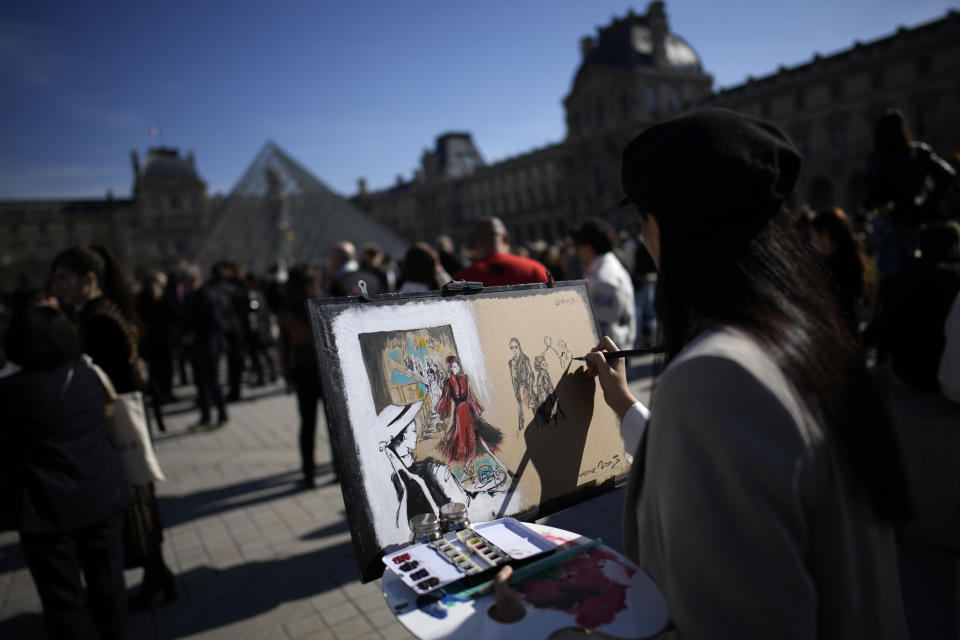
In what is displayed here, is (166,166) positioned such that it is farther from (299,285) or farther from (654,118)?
(299,285)

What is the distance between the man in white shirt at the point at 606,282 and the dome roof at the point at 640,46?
50.2 m

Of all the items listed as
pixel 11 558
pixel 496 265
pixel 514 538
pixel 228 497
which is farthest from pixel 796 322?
pixel 11 558

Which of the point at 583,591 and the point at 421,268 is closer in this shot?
the point at 583,591

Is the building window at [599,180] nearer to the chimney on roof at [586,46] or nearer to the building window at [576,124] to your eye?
the building window at [576,124]

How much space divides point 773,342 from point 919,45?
140ft

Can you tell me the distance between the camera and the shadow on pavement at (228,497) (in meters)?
4.56

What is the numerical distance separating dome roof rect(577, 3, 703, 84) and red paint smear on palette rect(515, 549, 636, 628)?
5335cm

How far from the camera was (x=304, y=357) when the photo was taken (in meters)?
4.84

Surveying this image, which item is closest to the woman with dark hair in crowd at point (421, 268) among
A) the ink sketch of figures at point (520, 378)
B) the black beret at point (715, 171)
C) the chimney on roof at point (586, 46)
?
the ink sketch of figures at point (520, 378)

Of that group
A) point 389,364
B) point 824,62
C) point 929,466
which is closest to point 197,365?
point 389,364

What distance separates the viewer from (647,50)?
49.5 metres

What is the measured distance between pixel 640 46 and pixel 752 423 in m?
56.1

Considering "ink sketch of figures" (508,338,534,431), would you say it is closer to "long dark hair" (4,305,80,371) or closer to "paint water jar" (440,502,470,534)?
"paint water jar" (440,502,470,534)

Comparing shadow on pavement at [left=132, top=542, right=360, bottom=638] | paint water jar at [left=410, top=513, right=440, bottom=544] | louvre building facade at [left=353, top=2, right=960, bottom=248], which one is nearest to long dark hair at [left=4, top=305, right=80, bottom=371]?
shadow on pavement at [left=132, top=542, right=360, bottom=638]
